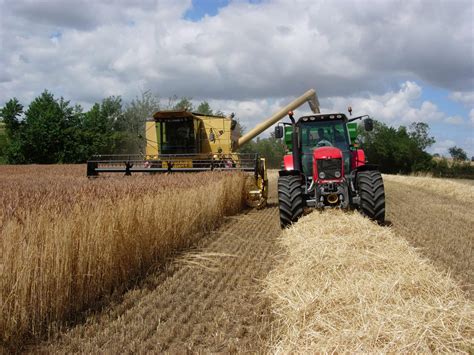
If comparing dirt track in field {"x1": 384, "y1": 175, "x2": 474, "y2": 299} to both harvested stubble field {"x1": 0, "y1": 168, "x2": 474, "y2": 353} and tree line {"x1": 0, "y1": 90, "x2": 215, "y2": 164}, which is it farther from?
tree line {"x1": 0, "y1": 90, "x2": 215, "y2": 164}

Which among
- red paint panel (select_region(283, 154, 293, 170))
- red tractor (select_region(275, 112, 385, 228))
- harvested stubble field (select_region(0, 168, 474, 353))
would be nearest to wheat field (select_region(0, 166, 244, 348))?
harvested stubble field (select_region(0, 168, 474, 353))

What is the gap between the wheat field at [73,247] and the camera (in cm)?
333

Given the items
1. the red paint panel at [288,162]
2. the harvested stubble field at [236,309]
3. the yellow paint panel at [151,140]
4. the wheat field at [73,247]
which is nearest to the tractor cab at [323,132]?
the red paint panel at [288,162]

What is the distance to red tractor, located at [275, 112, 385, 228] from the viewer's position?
25.1 ft

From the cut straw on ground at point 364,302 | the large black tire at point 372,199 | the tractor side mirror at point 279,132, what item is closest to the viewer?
the cut straw on ground at point 364,302

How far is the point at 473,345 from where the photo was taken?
315 centimetres

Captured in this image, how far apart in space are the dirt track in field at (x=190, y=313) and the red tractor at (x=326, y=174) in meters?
1.81

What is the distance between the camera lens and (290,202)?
7648 millimetres

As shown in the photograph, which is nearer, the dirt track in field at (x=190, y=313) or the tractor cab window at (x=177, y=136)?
the dirt track in field at (x=190, y=313)

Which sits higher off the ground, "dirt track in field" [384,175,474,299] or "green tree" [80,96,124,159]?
"green tree" [80,96,124,159]

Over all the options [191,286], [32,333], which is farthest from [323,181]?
[32,333]

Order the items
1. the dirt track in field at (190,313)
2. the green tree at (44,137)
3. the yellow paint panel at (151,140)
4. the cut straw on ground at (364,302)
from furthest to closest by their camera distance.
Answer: the green tree at (44,137) → the yellow paint panel at (151,140) → the dirt track in field at (190,313) → the cut straw on ground at (364,302)

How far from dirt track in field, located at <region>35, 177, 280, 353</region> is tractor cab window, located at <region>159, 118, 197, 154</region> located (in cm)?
881

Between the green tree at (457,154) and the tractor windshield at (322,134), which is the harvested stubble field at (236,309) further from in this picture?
the green tree at (457,154)
